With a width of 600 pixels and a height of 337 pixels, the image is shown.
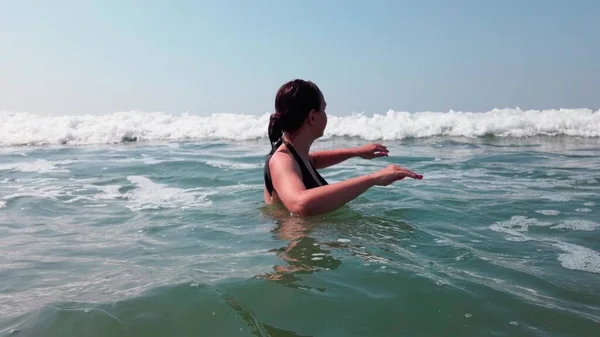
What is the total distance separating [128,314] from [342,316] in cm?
91

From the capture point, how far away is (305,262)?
2.85 metres

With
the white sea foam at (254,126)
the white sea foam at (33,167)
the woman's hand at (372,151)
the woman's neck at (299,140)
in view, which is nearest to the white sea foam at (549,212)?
the woman's hand at (372,151)

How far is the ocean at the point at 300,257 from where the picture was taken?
2.13m

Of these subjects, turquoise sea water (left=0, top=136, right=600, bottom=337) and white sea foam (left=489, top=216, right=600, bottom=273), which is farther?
Result: white sea foam (left=489, top=216, right=600, bottom=273)

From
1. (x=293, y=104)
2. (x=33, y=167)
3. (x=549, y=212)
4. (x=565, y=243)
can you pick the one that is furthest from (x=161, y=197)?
(x=33, y=167)

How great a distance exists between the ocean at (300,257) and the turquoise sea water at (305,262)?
11 mm

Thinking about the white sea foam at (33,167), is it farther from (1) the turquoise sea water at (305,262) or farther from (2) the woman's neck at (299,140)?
(2) the woman's neck at (299,140)

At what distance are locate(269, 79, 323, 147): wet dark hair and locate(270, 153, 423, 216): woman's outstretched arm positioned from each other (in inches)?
10.5

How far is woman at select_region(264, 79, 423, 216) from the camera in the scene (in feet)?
11.2

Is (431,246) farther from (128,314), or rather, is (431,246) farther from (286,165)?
(128,314)

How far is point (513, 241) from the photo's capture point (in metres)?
3.43

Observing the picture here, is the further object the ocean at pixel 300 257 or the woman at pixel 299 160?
the woman at pixel 299 160

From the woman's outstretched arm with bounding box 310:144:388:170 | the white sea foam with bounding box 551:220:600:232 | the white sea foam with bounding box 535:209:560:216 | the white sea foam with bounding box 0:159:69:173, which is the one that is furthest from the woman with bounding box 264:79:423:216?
the white sea foam with bounding box 0:159:69:173

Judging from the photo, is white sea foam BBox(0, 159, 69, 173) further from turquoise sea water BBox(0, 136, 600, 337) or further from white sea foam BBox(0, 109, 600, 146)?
white sea foam BBox(0, 109, 600, 146)
